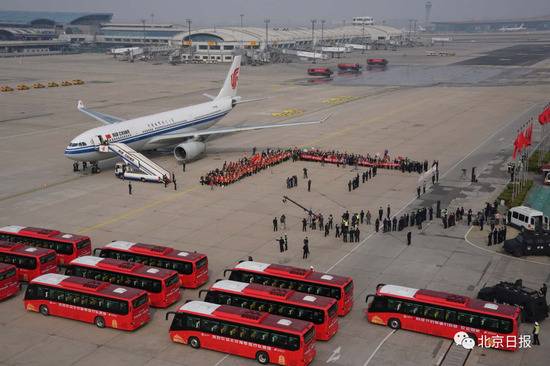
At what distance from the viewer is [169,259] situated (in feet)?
136

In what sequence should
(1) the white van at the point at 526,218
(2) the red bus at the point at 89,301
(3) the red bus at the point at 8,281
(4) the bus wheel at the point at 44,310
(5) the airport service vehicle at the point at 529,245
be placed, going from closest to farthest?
(2) the red bus at the point at 89,301 → (4) the bus wheel at the point at 44,310 → (3) the red bus at the point at 8,281 → (5) the airport service vehicle at the point at 529,245 → (1) the white van at the point at 526,218

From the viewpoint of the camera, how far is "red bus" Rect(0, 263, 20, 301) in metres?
39.1

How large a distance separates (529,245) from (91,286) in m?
30.3

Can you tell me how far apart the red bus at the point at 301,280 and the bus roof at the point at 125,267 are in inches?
169

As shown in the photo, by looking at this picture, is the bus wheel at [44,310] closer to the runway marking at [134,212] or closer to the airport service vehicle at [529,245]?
the runway marking at [134,212]

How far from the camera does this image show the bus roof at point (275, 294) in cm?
3456

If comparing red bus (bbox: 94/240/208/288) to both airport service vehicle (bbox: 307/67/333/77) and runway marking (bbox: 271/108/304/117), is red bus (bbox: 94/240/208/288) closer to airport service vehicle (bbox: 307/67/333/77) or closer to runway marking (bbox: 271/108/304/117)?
runway marking (bbox: 271/108/304/117)

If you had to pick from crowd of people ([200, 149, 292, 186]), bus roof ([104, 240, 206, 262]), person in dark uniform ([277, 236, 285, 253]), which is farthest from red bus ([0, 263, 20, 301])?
crowd of people ([200, 149, 292, 186])

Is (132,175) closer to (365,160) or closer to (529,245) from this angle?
(365,160)

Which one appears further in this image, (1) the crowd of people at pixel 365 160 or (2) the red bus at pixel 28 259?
(1) the crowd of people at pixel 365 160

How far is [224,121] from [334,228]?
5703 cm

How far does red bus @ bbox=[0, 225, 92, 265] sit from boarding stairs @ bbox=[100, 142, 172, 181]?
2136 centimetres

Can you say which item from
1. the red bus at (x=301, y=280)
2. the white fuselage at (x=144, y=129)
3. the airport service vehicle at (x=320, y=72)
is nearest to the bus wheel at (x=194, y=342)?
the red bus at (x=301, y=280)

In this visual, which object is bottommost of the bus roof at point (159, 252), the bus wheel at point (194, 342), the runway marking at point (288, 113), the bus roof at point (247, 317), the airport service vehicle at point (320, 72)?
the bus wheel at point (194, 342)
